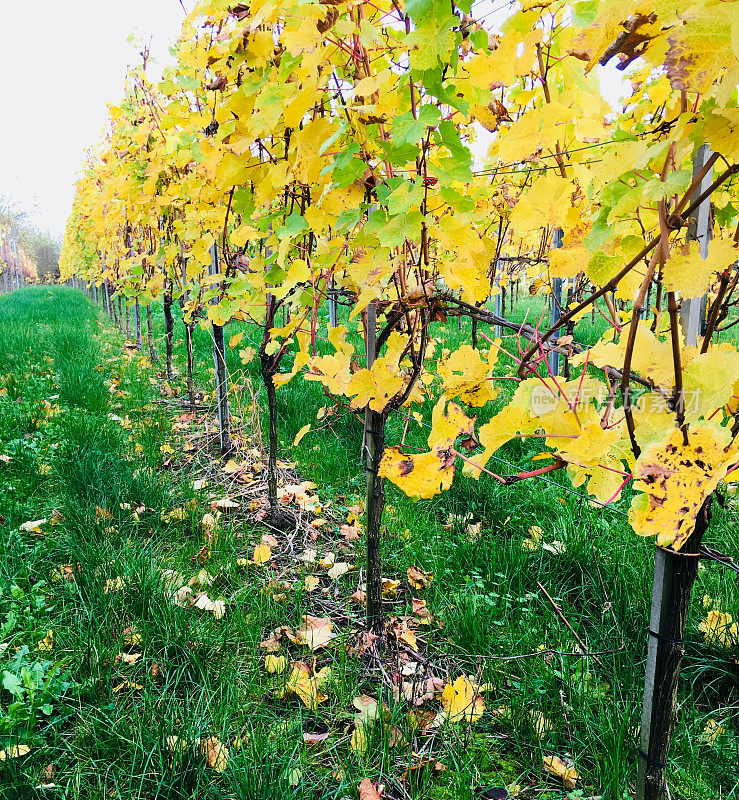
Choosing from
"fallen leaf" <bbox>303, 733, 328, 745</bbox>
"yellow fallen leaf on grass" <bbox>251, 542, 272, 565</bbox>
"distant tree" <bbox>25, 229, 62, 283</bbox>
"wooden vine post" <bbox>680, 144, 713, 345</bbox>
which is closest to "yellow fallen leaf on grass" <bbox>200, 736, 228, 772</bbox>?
"fallen leaf" <bbox>303, 733, 328, 745</bbox>

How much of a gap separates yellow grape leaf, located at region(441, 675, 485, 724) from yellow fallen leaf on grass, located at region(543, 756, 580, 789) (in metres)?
0.19

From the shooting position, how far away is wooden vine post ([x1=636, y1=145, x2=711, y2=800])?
824 mm

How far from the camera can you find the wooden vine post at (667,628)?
0.82 m

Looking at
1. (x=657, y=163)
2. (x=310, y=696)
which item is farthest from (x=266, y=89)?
(x=310, y=696)

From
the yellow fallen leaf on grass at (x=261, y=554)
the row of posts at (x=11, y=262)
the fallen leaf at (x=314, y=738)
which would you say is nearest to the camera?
the fallen leaf at (x=314, y=738)

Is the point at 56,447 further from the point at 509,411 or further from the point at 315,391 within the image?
the point at 509,411

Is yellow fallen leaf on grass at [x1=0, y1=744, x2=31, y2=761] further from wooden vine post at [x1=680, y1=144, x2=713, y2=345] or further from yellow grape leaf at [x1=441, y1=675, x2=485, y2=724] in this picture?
wooden vine post at [x1=680, y1=144, x2=713, y2=345]

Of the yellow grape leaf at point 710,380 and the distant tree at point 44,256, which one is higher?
the distant tree at point 44,256

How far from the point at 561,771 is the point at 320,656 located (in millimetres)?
753

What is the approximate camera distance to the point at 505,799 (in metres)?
1.21

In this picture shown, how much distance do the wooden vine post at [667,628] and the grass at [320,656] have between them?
34 cm

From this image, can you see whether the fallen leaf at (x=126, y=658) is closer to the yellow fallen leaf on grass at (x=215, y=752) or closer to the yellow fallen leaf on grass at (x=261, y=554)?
the yellow fallen leaf on grass at (x=215, y=752)

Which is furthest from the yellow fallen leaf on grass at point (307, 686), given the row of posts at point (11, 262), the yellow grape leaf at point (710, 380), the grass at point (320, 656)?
the row of posts at point (11, 262)

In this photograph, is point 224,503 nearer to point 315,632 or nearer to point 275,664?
point 315,632
